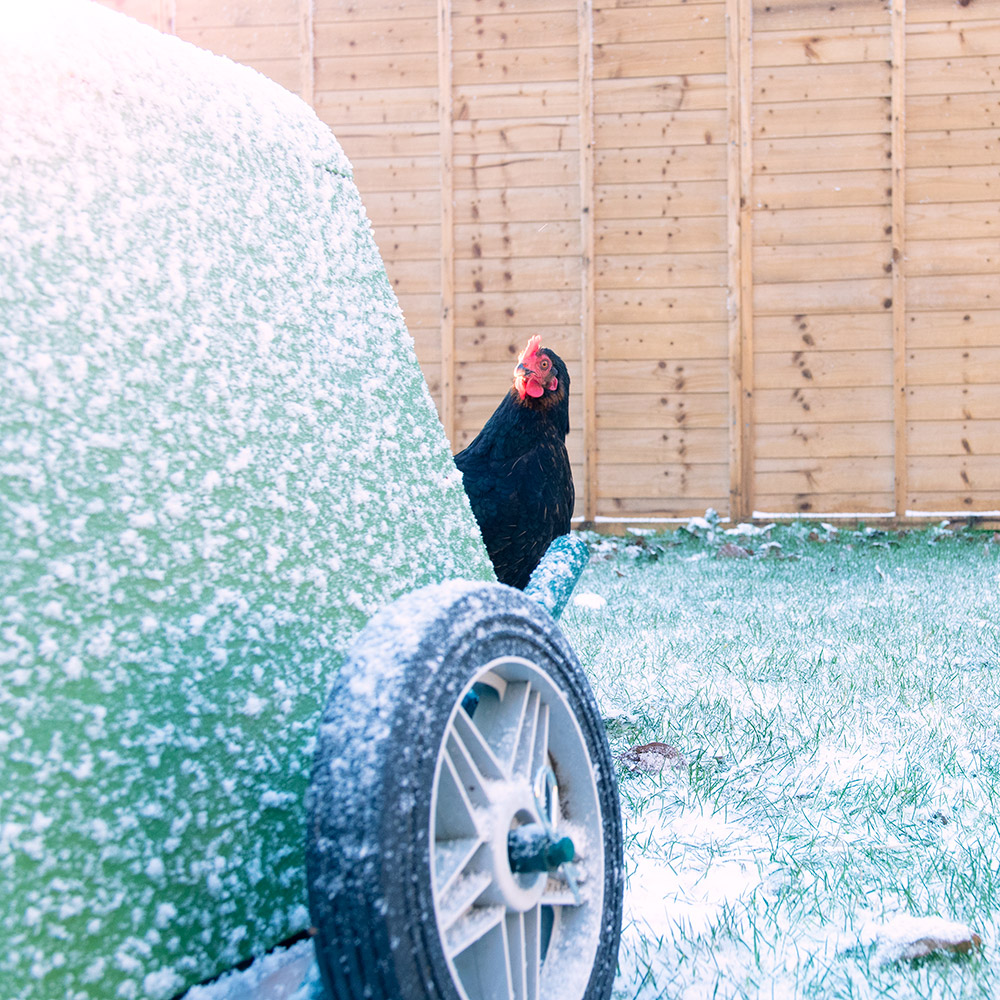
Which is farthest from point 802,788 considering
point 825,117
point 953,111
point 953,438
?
point 953,111

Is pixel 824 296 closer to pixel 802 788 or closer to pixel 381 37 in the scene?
pixel 381 37

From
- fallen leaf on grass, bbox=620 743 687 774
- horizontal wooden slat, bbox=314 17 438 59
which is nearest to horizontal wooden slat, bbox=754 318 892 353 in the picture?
horizontal wooden slat, bbox=314 17 438 59

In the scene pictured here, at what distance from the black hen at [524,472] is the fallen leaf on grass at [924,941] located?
1671 mm

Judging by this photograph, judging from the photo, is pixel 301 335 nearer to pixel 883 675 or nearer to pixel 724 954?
pixel 724 954

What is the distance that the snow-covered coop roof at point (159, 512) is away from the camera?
62 centimetres

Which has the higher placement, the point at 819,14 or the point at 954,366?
the point at 819,14

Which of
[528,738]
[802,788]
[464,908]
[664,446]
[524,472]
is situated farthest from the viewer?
[664,446]

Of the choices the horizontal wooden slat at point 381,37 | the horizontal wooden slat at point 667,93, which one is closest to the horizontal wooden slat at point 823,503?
the horizontal wooden slat at point 667,93

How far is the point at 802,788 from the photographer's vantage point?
157cm

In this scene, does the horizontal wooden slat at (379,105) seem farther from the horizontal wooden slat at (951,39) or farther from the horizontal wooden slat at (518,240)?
the horizontal wooden slat at (951,39)

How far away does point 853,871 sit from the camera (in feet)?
4.06

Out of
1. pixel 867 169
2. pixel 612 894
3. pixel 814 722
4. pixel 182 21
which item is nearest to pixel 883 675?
pixel 814 722

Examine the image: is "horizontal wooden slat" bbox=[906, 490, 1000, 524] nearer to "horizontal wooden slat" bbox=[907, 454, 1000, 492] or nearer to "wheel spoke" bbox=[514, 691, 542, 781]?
"horizontal wooden slat" bbox=[907, 454, 1000, 492]

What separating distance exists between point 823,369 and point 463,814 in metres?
5.91
